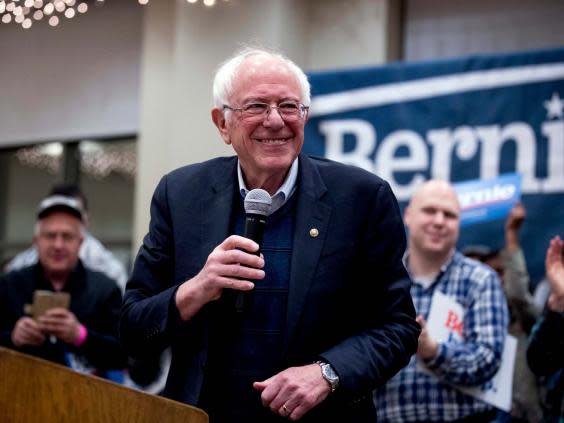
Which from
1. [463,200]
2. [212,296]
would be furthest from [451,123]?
[212,296]

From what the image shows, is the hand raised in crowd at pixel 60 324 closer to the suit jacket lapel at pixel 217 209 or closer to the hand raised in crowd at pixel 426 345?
the hand raised in crowd at pixel 426 345

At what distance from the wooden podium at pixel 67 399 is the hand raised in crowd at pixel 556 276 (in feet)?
7.60

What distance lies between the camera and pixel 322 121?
572cm

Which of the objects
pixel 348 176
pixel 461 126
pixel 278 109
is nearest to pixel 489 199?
pixel 461 126

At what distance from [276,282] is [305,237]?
0.14 m

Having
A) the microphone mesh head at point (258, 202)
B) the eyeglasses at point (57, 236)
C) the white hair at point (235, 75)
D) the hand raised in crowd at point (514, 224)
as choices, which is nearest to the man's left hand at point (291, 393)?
the microphone mesh head at point (258, 202)

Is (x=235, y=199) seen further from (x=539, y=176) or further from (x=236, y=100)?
(x=539, y=176)

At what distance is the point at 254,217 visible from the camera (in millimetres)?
2381

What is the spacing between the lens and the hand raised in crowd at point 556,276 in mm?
3959

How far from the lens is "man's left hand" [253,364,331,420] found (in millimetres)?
2270

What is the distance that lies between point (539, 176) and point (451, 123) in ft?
1.90

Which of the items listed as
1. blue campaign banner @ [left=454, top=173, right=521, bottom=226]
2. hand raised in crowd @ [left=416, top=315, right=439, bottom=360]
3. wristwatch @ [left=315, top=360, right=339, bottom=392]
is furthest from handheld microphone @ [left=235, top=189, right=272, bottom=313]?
blue campaign banner @ [left=454, top=173, right=521, bottom=226]

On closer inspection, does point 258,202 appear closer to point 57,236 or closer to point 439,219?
point 439,219

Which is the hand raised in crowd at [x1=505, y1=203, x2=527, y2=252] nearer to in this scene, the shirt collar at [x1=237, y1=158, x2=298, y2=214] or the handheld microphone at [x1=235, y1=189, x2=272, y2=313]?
the shirt collar at [x1=237, y1=158, x2=298, y2=214]
